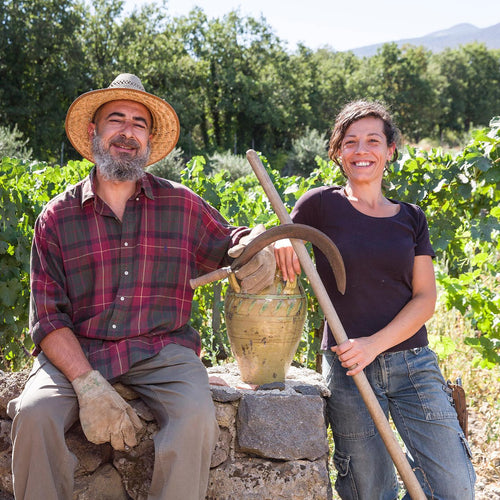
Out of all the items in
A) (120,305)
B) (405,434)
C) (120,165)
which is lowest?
(405,434)

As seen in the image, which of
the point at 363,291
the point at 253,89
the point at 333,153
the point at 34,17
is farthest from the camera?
the point at 253,89

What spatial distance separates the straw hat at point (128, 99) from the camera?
2.64 metres

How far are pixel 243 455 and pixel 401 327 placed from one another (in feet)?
3.06

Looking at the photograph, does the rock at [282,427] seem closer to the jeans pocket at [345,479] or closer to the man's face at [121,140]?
the jeans pocket at [345,479]

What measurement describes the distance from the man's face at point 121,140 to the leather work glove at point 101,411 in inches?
35.0

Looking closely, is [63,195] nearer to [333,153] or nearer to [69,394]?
[69,394]

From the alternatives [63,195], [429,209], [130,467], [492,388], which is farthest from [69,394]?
[492,388]

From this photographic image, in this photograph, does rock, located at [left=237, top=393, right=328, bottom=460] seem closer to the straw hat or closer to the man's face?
the man's face

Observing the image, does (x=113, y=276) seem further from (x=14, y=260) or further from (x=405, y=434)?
(x=14, y=260)

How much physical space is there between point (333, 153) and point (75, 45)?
25868mm

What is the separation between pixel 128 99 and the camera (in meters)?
2.71

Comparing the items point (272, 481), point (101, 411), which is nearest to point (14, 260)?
point (101, 411)

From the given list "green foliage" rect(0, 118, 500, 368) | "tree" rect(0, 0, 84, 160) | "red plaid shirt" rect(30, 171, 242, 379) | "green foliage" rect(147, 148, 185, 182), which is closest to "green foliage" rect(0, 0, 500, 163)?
"tree" rect(0, 0, 84, 160)

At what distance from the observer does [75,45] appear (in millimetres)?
25766
